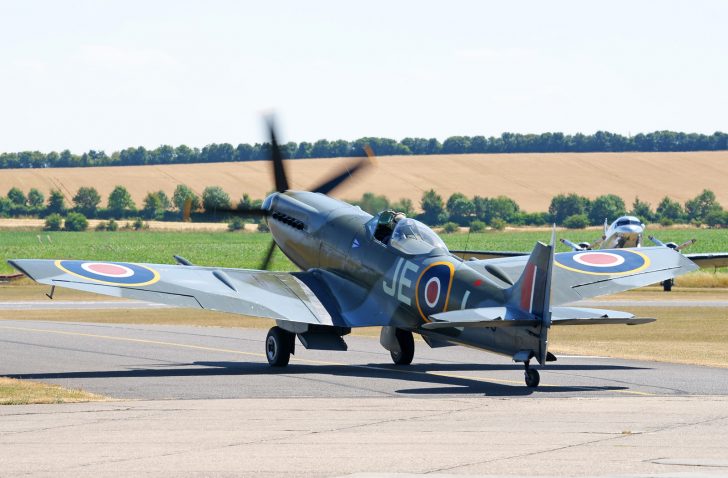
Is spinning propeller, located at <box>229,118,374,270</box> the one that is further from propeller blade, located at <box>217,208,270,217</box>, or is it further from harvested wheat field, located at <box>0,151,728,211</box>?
harvested wheat field, located at <box>0,151,728,211</box>

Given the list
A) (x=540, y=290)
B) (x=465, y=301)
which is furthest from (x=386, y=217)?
(x=540, y=290)

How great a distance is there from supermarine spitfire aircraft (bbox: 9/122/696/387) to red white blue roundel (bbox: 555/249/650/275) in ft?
0.08

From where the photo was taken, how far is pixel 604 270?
78.9ft

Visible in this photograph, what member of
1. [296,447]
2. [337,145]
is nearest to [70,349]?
[296,447]

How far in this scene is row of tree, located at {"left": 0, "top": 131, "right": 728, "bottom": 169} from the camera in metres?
177

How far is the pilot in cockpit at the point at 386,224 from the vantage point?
22641mm

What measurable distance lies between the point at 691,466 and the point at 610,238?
53072 millimetres

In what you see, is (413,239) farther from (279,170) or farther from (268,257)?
(279,170)

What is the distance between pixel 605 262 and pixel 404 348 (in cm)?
417

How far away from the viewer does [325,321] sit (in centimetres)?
2259

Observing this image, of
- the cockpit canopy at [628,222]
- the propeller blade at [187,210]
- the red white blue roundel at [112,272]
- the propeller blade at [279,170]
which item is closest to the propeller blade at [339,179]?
the propeller blade at [279,170]

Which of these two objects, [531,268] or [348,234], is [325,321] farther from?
[531,268]

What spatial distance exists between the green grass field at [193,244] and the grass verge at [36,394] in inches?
2175

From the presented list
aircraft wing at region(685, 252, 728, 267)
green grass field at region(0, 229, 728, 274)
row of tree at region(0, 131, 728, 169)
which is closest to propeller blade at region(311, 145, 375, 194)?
aircraft wing at region(685, 252, 728, 267)
